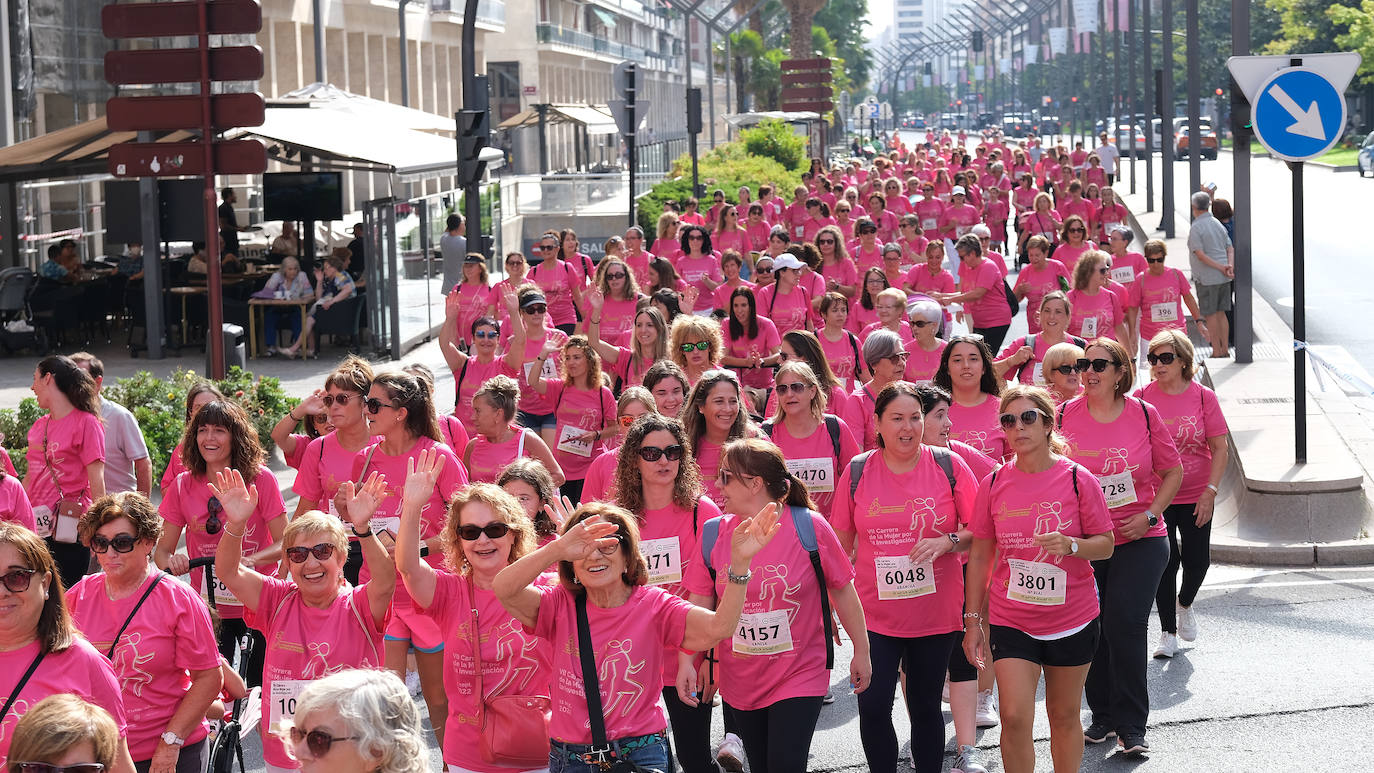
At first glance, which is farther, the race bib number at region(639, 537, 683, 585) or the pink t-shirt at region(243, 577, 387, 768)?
the race bib number at region(639, 537, 683, 585)

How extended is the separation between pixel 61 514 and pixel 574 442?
2.73 metres

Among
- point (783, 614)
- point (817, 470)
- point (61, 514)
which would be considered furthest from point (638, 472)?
point (61, 514)

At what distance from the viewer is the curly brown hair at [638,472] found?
249 inches

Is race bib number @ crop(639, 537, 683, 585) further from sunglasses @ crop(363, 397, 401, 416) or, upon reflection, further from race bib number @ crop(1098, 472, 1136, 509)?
race bib number @ crop(1098, 472, 1136, 509)

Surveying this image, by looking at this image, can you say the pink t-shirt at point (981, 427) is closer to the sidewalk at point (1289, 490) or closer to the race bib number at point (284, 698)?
the sidewalk at point (1289, 490)

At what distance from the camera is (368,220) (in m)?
20.3

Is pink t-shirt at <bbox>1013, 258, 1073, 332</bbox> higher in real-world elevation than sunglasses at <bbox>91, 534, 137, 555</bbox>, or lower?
higher

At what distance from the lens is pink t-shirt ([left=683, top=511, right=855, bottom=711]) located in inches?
225

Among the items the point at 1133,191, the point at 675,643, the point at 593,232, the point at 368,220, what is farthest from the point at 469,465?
the point at 1133,191

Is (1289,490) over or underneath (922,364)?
underneath

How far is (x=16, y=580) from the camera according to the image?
16.0ft

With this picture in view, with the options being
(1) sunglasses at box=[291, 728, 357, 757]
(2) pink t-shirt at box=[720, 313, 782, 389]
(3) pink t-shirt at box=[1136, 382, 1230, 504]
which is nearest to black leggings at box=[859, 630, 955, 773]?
(3) pink t-shirt at box=[1136, 382, 1230, 504]

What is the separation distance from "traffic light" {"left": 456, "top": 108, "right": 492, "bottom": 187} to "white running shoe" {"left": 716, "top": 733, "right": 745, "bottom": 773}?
10588 millimetres

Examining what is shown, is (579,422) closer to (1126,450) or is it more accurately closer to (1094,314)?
(1126,450)
